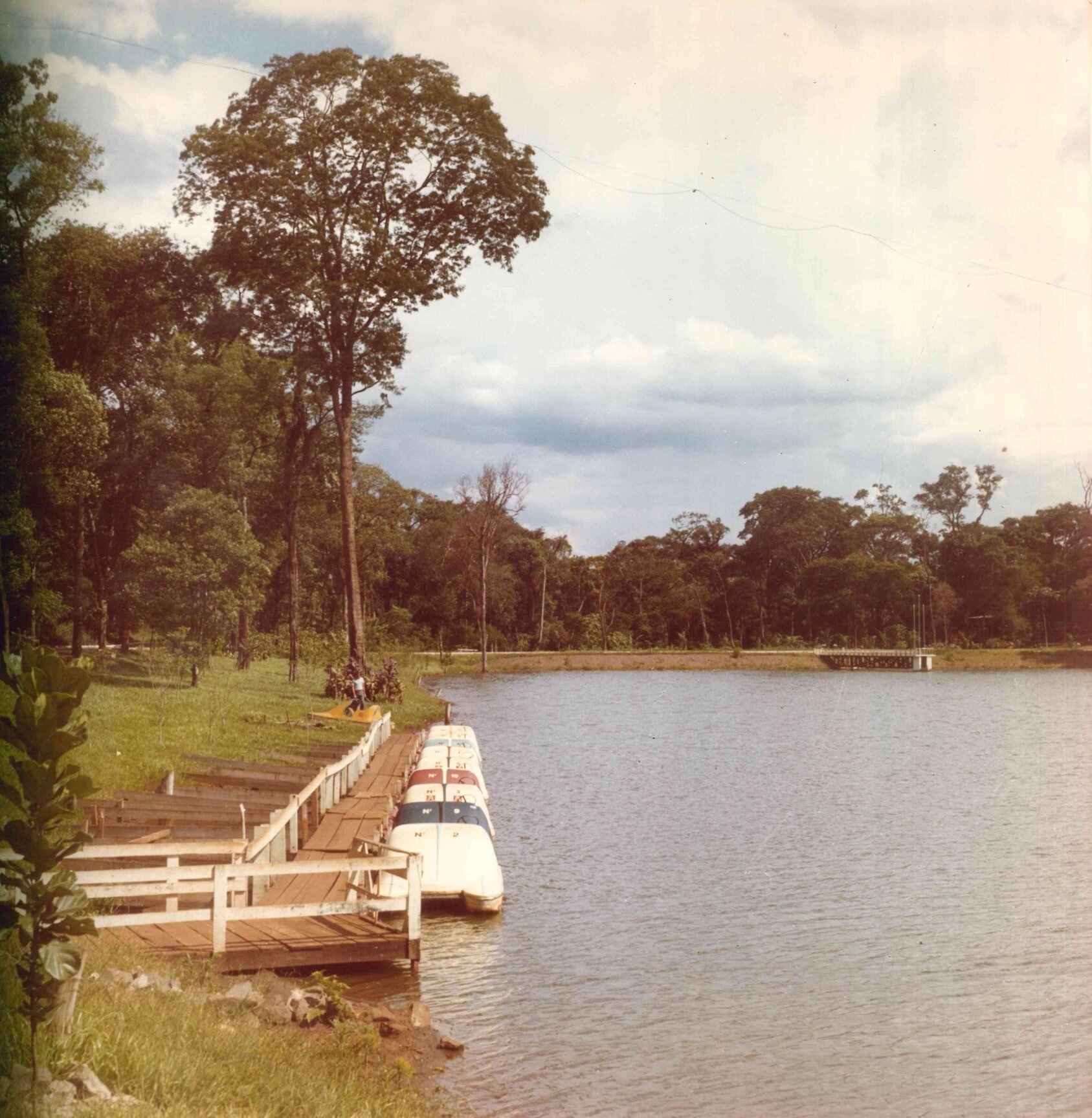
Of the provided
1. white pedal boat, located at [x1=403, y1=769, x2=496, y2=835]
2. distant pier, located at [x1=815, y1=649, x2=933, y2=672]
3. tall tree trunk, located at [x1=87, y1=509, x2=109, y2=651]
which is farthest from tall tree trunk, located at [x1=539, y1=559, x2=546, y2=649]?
white pedal boat, located at [x1=403, y1=769, x2=496, y2=835]

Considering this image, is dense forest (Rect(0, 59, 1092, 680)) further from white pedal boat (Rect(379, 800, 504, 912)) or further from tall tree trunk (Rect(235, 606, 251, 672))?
white pedal boat (Rect(379, 800, 504, 912))

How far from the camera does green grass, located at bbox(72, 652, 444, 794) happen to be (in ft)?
83.7

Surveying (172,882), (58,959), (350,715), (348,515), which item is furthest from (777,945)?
(348,515)

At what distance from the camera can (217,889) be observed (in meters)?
14.1

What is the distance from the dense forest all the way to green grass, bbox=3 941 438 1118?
12.7 feet

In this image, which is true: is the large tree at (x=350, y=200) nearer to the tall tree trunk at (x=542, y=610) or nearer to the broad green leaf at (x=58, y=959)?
the broad green leaf at (x=58, y=959)

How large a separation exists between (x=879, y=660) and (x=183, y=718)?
85.7 meters

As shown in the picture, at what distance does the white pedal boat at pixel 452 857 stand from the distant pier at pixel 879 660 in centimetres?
9017

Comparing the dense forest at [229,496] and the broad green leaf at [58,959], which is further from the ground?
the dense forest at [229,496]

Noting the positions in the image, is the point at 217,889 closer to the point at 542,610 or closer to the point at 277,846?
the point at 277,846

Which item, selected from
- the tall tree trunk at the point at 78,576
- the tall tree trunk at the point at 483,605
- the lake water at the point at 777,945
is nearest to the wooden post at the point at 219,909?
the lake water at the point at 777,945

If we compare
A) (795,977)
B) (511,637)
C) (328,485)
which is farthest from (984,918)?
(511,637)

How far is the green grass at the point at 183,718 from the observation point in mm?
25500

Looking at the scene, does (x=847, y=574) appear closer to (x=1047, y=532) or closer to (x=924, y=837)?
(x=1047, y=532)
